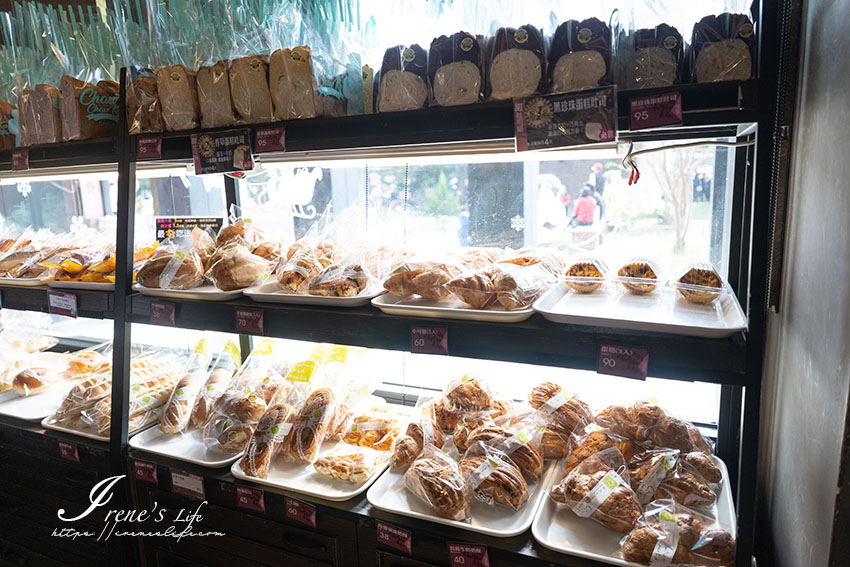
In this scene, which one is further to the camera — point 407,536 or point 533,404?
point 533,404

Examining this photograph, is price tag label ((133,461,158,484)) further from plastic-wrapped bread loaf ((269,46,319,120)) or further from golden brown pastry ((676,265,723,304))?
golden brown pastry ((676,265,723,304))

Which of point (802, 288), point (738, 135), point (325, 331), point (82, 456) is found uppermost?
point (738, 135)

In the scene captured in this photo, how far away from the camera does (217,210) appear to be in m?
2.52

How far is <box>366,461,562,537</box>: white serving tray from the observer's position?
1.23 m

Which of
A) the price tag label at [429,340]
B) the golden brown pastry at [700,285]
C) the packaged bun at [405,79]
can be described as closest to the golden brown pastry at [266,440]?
the price tag label at [429,340]

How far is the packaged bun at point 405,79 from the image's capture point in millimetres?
1249

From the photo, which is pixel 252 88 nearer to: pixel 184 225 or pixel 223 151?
pixel 223 151

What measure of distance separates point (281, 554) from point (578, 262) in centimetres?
116

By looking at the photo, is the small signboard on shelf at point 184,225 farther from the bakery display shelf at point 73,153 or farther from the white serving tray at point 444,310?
the white serving tray at point 444,310

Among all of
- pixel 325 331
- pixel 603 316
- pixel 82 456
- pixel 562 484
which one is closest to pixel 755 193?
pixel 603 316

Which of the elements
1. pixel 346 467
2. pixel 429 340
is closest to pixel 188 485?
pixel 346 467

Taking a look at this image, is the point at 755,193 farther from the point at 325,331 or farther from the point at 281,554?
the point at 281,554

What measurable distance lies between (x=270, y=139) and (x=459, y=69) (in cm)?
53

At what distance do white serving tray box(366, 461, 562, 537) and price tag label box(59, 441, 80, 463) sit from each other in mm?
1116
